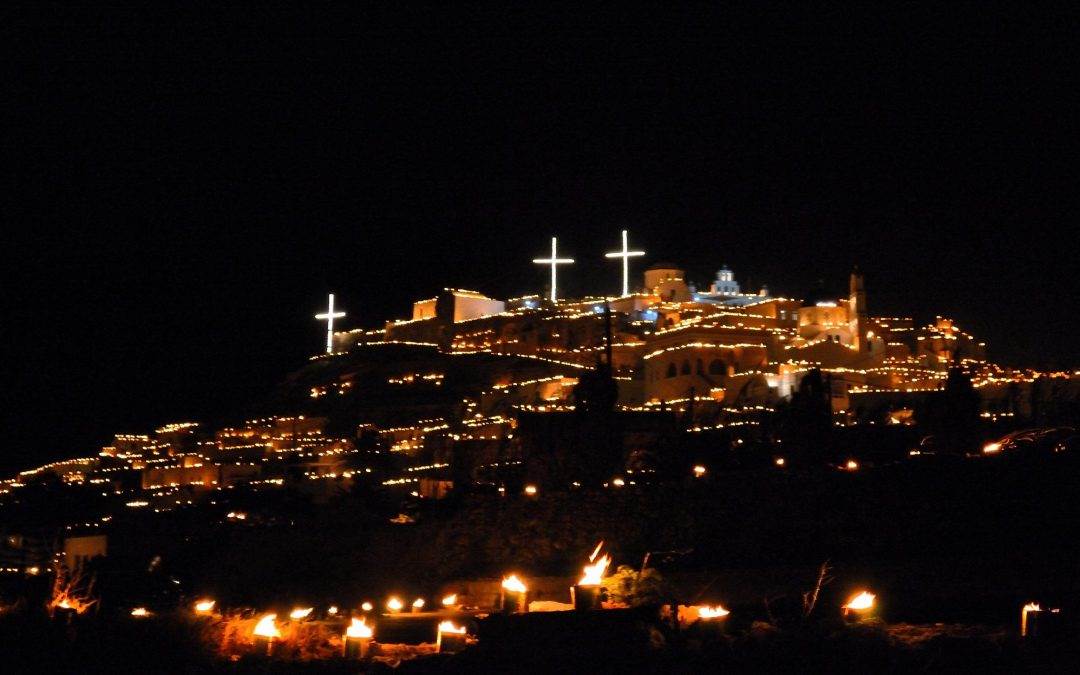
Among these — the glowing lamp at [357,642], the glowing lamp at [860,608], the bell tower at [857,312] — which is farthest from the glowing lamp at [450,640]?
the bell tower at [857,312]

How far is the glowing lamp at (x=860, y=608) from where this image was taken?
10.9 m

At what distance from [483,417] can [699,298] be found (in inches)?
867

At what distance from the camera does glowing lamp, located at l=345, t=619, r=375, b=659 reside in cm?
1112

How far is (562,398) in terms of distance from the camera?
4519cm

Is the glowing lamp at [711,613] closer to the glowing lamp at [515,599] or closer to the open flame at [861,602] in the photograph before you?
the open flame at [861,602]

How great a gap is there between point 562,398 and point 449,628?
112 feet

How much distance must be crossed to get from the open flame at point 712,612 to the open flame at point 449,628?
237cm

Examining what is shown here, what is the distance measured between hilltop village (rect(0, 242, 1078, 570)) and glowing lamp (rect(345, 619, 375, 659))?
14343mm

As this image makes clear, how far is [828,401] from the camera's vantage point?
32000mm

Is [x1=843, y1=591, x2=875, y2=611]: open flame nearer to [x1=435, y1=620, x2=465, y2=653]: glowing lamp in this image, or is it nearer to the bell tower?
[x1=435, y1=620, x2=465, y2=653]: glowing lamp

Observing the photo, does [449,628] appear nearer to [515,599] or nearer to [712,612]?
[515,599]

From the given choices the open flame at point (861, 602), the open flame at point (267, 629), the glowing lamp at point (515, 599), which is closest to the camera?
the open flame at point (861, 602)

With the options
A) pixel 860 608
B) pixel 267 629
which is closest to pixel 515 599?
pixel 267 629

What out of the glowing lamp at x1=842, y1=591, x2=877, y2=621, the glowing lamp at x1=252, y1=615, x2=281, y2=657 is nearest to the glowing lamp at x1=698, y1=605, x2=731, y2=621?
the glowing lamp at x1=842, y1=591, x2=877, y2=621
